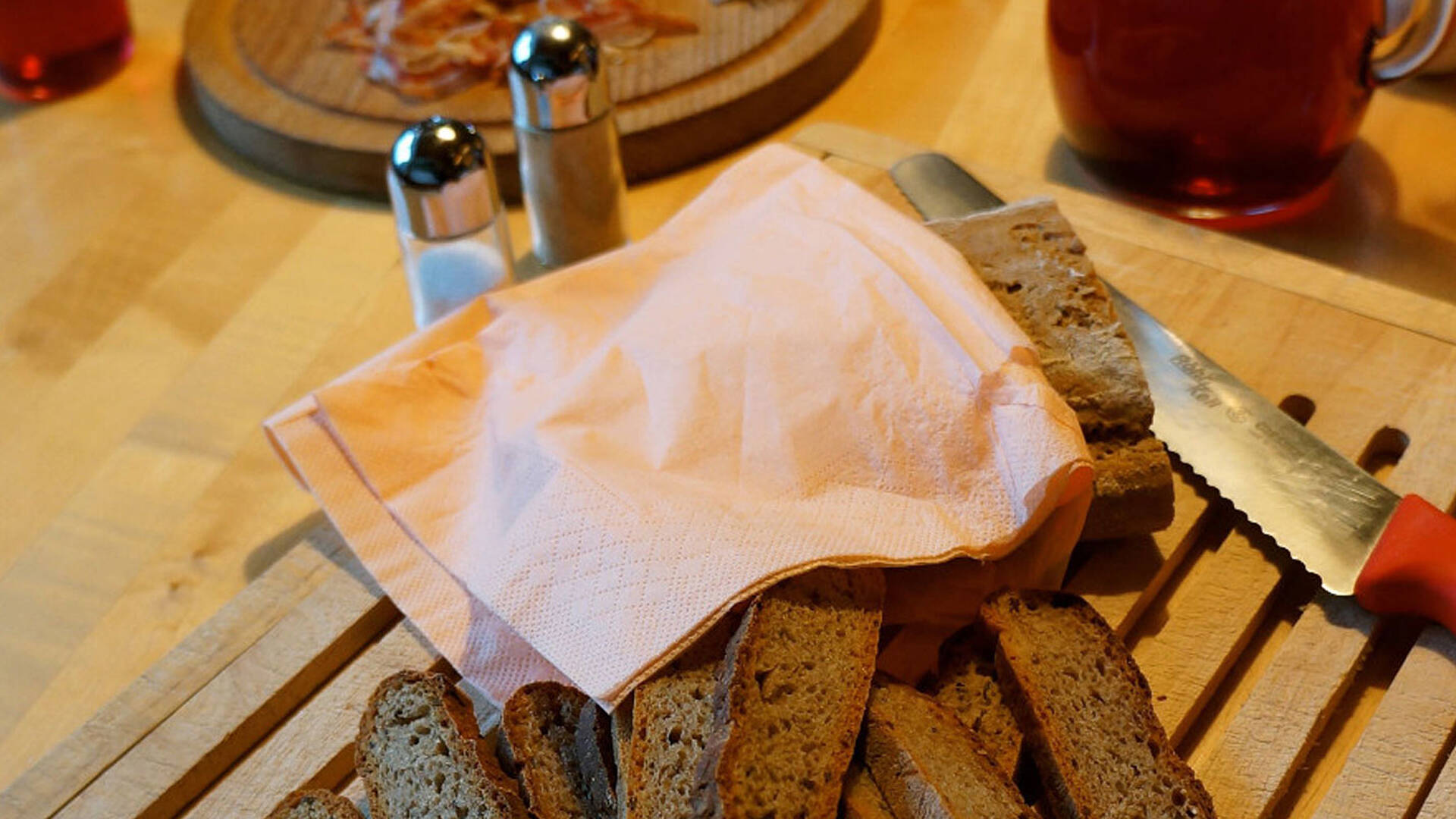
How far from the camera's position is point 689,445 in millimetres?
1032

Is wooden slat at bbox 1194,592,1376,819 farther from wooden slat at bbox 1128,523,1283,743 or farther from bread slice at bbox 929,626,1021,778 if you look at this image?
bread slice at bbox 929,626,1021,778

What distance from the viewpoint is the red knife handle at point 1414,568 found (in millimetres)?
979

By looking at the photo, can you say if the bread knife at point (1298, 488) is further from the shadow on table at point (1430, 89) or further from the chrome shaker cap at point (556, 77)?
the shadow on table at point (1430, 89)

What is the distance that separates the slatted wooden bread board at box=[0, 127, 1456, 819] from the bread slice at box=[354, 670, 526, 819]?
58mm

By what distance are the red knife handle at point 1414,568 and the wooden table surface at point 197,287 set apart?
1.03 ft

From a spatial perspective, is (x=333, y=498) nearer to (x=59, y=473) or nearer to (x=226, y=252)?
(x=59, y=473)

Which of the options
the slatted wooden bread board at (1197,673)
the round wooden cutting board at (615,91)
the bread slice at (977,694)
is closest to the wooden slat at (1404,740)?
the slatted wooden bread board at (1197,673)

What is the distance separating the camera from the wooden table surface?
1223 mm

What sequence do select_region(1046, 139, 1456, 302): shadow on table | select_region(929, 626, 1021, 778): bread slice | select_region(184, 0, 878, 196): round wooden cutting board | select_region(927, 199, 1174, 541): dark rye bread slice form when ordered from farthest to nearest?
select_region(184, 0, 878, 196): round wooden cutting board
select_region(1046, 139, 1456, 302): shadow on table
select_region(927, 199, 1174, 541): dark rye bread slice
select_region(929, 626, 1021, 778): bread slice

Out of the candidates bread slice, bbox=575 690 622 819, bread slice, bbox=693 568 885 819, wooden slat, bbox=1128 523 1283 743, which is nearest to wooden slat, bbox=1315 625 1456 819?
wooden slat, bbox=1128 523 1283 743

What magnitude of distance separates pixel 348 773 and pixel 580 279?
0.47 meters

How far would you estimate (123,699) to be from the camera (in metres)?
1.06

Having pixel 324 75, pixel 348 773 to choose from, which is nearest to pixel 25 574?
pixel 348 773

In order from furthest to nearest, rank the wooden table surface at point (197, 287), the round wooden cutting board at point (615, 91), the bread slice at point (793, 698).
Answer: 1. the round wooden cutting board at point (615, 91)
2. the wooden table surface at point (197, 287)
3. the bread slice at point (793, 698)
